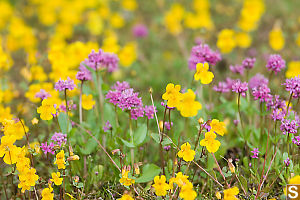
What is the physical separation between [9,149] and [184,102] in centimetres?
108

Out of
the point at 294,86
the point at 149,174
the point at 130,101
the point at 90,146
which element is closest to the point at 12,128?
the point at 90,146

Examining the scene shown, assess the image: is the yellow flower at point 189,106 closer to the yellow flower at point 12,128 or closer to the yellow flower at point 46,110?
the yellow flower at point 46,110

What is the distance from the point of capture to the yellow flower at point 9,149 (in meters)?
2.08

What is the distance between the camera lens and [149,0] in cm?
752

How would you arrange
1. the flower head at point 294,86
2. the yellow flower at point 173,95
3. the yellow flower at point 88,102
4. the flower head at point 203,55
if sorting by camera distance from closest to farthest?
the yellow flower at point 173,95, the flower head at point 294,86, the flower head at point 203,55, the yellow flower at point 88,102

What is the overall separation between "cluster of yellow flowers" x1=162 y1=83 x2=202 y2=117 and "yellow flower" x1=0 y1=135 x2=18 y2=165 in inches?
38.3

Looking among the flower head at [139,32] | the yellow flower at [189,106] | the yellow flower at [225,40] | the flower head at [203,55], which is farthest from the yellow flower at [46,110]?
the flower head at [139,32]

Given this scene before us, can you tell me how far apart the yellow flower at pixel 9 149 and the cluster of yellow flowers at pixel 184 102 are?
38.3 inches

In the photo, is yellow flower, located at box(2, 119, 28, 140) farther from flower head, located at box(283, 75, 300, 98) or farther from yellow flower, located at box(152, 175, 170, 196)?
flower head, located at box(283, 75, 300, 98)

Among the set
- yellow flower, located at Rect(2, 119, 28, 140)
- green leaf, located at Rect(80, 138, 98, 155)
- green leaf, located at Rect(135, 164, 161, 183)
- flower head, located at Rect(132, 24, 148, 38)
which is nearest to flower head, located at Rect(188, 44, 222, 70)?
green leaf, located at Rect(135, 164, 161, 183)

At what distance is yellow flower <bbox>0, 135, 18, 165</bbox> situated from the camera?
81.8 inches

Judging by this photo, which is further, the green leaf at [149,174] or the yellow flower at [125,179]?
the green leaf at [149,174]

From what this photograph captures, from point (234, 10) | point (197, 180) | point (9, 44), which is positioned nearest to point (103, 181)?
point (197, 180)

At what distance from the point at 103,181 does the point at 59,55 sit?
52.3 inches
